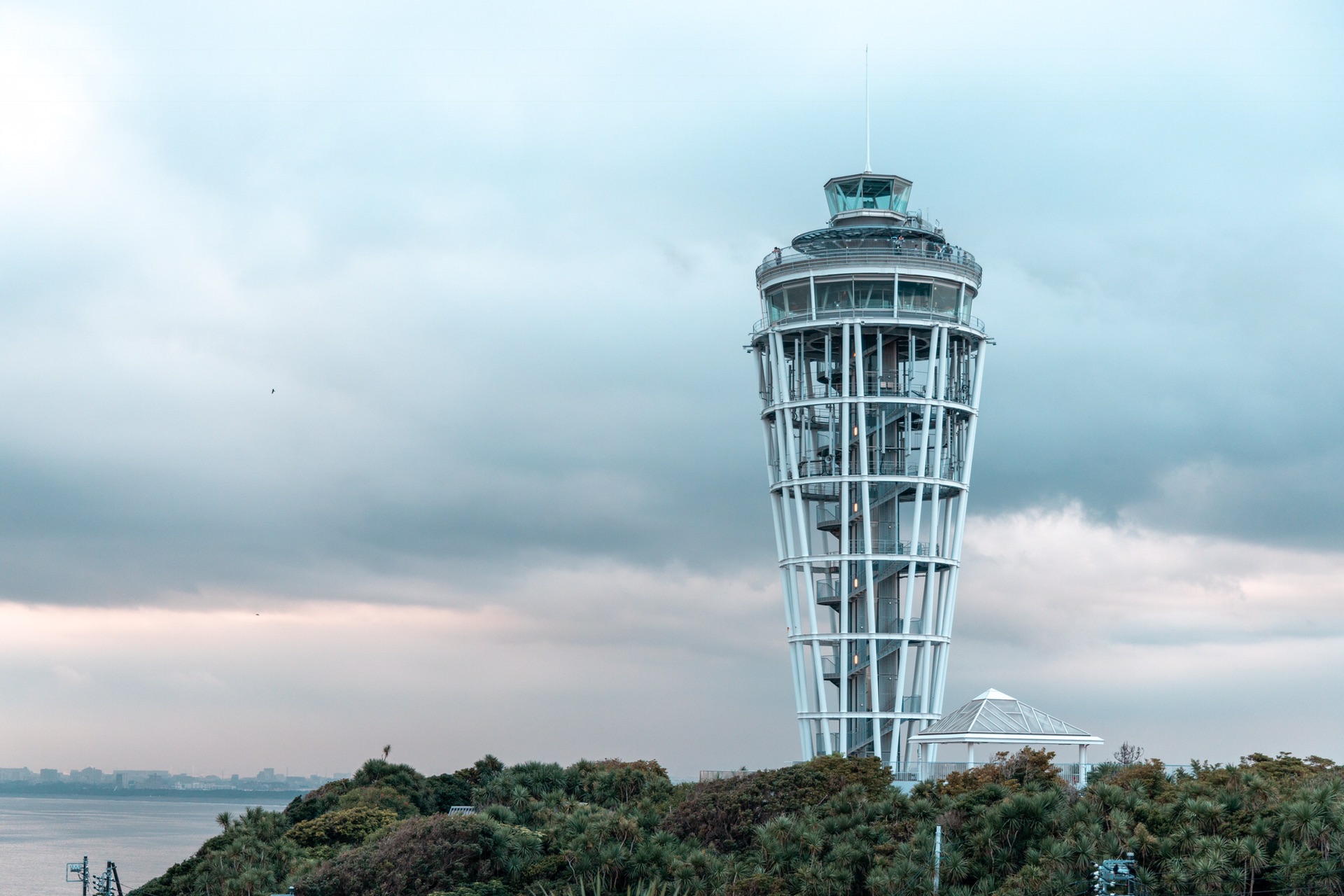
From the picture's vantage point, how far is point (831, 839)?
57.0m

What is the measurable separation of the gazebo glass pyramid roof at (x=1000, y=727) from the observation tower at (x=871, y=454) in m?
9.89

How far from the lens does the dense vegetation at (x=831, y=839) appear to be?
45500 mm

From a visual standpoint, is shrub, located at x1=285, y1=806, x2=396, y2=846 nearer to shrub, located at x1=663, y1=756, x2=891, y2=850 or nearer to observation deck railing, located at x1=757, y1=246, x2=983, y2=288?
shrub, located at x1=663, y1=756, x2=891, y2=850

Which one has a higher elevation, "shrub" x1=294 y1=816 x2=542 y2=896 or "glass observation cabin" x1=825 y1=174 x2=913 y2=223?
"glass observation cabin" x1=825 y1=174 x2=913 y2=223

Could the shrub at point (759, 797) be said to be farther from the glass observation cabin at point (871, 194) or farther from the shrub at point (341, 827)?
the glass observation cabin at point (871, 194)

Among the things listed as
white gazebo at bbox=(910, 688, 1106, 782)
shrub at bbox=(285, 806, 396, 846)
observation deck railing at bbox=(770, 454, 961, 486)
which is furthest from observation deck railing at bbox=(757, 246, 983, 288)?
shrub at bbox=(285, 806, 396, 846)

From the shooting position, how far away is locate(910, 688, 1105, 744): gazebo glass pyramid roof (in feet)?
240

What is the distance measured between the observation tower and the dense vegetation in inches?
565

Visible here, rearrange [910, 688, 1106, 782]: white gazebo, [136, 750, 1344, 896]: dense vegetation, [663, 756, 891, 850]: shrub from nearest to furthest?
1. [136, 750, 1344, 896]: dense vegetation
2. [663, 756, 891, 850]: shrub
3. [910, 688, 1106, 782]: white gazebo

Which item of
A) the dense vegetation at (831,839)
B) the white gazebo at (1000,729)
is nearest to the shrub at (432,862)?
the dense vegetation at (831,839)

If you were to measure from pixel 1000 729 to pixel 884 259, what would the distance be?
29526 millimetres

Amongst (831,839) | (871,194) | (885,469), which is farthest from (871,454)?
(831,839)

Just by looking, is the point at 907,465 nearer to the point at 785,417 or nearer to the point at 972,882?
the point at 785,417

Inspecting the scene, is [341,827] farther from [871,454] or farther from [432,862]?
[871,454]
